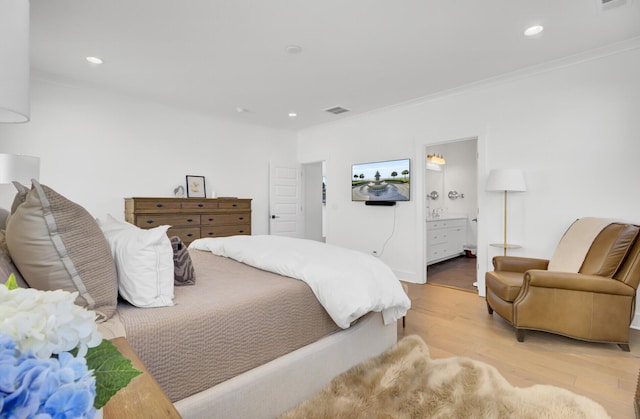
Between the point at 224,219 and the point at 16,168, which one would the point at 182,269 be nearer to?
the point at 16,168

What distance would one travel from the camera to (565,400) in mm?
1710

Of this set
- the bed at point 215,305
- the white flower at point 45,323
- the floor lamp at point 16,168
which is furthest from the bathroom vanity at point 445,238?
the white flower at point 45,323

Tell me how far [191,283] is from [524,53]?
3577 mm

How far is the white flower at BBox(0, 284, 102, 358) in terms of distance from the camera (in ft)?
1.18

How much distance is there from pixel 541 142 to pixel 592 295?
1747 millimetres

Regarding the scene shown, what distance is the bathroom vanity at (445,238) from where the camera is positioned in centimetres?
539

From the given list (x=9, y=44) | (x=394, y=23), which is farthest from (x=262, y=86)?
(x=9, y=44)

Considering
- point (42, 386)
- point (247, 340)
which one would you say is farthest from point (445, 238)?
point (42, 386)

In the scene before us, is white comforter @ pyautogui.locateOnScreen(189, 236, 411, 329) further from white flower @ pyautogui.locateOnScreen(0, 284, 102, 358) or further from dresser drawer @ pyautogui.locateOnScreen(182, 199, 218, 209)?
dresser drawer @ pyautogui.locateOnScreen(182, 199, 218, 209)

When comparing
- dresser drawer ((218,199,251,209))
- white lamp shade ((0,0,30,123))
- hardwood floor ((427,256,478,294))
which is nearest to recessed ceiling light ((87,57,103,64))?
dresser drawer ((218,199,251,209))

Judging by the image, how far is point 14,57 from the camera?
2.50ft

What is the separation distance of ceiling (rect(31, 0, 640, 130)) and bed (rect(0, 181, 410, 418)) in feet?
5.96

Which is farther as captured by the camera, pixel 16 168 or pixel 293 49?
pixel 293 49

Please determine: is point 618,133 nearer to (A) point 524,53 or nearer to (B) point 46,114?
(A) point 524,53
